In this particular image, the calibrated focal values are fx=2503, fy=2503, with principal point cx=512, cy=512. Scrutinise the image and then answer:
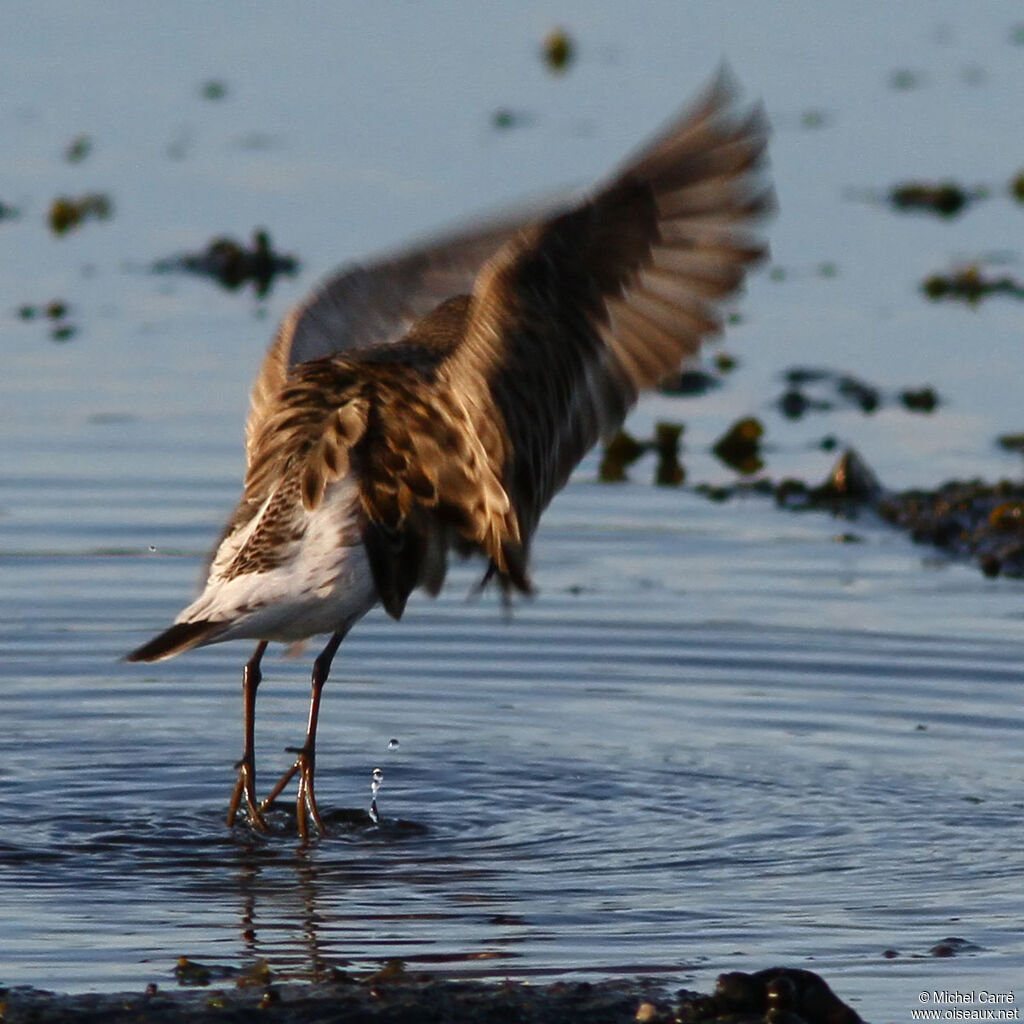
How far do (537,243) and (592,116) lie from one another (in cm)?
856

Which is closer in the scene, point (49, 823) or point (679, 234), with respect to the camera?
point (679, 234)

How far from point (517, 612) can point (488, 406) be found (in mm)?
2940

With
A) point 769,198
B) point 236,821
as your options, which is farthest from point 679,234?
point 236,821

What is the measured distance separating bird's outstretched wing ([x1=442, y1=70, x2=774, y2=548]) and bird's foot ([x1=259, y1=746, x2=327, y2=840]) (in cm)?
88

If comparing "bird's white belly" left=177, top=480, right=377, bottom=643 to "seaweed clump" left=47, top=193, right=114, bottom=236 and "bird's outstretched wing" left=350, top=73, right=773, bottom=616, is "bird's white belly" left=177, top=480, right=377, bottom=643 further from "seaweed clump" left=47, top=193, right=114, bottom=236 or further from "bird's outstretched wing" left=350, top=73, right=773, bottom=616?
"seaweed clump" left=47, top=193, right=114, bottom=236

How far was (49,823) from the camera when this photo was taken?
21.1 ft

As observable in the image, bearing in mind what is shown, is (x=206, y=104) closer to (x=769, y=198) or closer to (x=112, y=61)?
(x=112, y=61)

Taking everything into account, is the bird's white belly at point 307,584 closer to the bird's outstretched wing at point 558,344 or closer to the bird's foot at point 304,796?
the bird's outstretched wing at point 558,344

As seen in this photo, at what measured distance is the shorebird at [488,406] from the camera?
5.82 metres

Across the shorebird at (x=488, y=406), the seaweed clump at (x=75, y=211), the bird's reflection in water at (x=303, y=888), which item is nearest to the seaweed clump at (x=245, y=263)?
the seaweed clump at (x=75, y=211)

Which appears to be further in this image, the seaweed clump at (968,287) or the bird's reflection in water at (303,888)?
the seaweed clump at (968,287)

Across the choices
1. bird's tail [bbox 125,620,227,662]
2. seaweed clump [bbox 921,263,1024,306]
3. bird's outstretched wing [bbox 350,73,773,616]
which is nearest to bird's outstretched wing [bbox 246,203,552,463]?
bird's outstretched wing [bbox 350,73,773,616]
